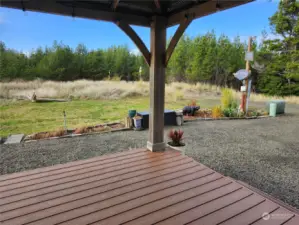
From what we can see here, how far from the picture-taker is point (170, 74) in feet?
57.6

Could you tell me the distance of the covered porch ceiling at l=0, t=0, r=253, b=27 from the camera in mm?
1981

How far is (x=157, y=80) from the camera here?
109 inches

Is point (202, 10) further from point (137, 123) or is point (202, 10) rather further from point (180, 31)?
point (137, 123)

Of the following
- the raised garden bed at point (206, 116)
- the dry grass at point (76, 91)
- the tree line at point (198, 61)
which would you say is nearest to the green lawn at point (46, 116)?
the dry grass at point (76, 91)

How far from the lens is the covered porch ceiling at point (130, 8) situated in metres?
1.98

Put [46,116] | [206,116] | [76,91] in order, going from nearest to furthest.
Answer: [46,116] < [206,116] < [76,91]

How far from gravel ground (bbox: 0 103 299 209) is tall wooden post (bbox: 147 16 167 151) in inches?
42.3

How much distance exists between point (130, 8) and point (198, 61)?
14.2 m

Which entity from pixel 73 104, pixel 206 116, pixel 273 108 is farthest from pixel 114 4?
pixel 273 108

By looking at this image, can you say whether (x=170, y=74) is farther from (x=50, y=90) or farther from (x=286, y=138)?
(x=286, y=138)

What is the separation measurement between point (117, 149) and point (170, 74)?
47.4 ft

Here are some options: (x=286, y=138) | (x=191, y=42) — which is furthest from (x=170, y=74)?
(x=286, y=138)

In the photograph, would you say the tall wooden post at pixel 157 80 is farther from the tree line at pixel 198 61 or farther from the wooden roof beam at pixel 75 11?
the tree line at pixel 198 61

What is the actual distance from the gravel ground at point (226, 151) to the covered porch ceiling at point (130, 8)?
7.47 ft
